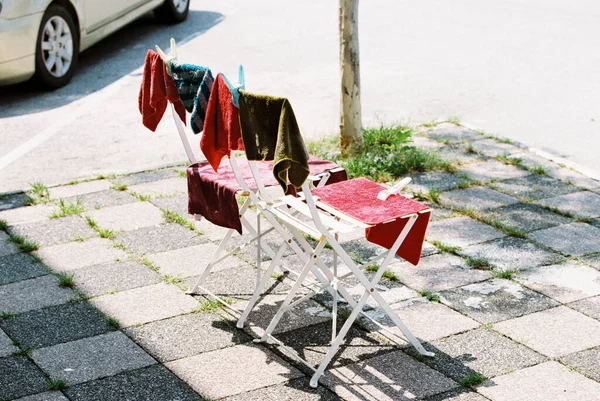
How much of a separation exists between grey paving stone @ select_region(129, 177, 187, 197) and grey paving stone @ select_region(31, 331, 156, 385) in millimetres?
2174

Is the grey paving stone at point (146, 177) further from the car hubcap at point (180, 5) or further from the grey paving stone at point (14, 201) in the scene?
the car hubcap at point (180, 5)

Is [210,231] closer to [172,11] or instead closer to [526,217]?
[526,217]

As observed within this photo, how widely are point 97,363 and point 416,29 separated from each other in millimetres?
7724

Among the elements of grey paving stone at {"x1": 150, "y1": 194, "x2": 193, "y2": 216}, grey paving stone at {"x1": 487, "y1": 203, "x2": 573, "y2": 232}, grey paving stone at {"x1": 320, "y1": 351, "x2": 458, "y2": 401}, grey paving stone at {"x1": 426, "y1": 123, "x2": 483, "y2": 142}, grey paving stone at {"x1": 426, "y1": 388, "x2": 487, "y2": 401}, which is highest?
grey paving stone at {"x1": 426, "y1": 123, "x2": 483, "y2": 142}

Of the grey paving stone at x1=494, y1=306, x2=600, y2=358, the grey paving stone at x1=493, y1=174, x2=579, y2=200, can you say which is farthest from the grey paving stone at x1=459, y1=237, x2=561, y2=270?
the grey paving stone at x1=493, y1=174, x2=579, y2=200

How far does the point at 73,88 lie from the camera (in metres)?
9.59

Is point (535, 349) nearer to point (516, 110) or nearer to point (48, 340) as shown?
point (48, 340)

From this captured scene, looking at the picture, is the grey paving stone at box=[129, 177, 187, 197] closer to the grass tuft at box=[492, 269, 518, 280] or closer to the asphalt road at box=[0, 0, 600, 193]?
the asphalt road at box=[0, 0, 600, 193]

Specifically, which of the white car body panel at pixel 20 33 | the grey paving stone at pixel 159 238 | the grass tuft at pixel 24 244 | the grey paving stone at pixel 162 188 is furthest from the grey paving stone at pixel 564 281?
the white car body panel at pixel 20 33

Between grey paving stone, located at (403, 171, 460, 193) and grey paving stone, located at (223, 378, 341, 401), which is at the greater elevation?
grey paving stone, located at (403, 171, 460, 193)

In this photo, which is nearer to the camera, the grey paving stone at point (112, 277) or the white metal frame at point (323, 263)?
the white metal frame at point (323, 263)

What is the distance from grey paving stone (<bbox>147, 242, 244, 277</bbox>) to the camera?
578 cm

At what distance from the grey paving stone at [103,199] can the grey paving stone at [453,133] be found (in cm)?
263

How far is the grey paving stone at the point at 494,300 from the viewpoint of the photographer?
5180 mm
